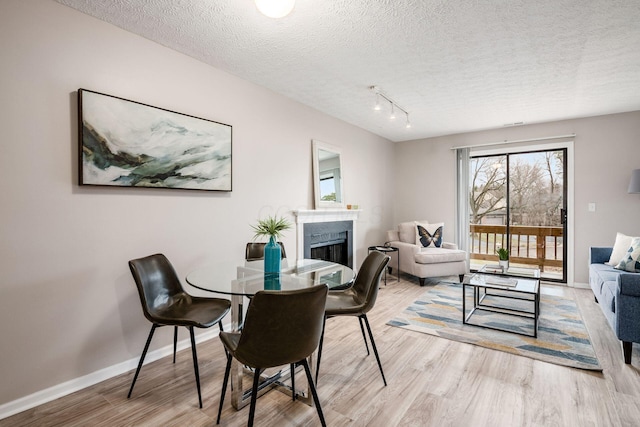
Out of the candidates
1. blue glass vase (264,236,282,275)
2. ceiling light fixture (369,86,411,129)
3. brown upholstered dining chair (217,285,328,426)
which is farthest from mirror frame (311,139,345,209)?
brown upholstered dining chair (217,285,328,426)

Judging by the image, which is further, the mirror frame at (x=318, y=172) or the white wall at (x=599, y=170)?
the white wall at (x=599, y=170)

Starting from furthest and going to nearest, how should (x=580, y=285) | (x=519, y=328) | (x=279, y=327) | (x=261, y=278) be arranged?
(x=580, y=285)
(x=519, y=328)
(x=261, y=278)
(x=279, y=327)

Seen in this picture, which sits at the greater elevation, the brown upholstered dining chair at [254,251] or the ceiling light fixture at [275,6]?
the ceiling light fixture at [275,6]

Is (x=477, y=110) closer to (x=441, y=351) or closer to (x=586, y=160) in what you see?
(x=586, y=160)

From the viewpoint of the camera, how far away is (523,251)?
5.41 metres

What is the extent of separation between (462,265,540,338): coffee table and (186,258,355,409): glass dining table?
1705 millimetres

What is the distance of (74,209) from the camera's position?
2.12m

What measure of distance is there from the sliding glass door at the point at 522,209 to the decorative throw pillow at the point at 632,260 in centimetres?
151

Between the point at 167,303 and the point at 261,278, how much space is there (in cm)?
78

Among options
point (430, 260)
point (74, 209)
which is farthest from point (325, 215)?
point (74, 209)

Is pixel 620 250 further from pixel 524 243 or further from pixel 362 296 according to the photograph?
pixel 362 296

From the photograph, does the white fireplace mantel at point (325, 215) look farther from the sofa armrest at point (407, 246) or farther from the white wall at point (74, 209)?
the white wall at point (74, 209)

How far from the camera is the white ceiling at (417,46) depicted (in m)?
2.09

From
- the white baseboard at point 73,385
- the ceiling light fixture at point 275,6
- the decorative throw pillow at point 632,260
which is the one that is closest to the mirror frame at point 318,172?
the white baseboard at point 73,385
